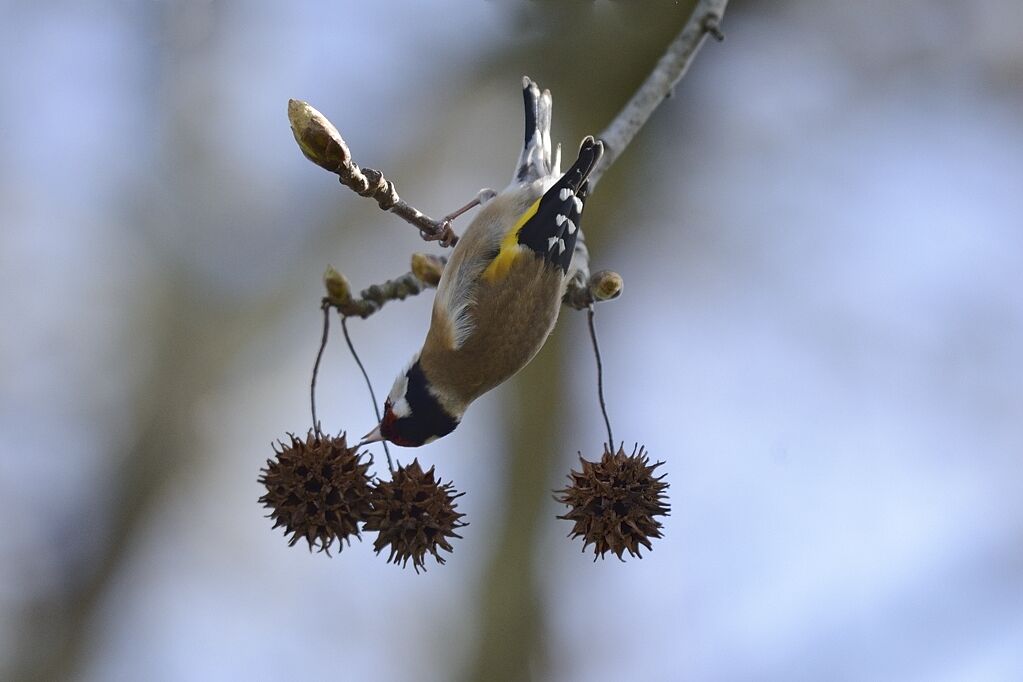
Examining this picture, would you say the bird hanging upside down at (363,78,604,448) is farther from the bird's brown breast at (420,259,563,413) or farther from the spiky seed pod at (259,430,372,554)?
the spiky seed pod at (259,430,372,554)

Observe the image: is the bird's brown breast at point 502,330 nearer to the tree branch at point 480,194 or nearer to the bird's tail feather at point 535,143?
the tree branch at point 480,194

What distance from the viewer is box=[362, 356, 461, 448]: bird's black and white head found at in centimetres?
216

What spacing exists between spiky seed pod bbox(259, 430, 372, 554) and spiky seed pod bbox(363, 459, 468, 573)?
0.15 ft

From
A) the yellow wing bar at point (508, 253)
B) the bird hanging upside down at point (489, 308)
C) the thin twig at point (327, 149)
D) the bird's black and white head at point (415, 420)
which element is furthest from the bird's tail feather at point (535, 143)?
the thin twig at point (327, 149)

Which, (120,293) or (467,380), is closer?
(467,380)

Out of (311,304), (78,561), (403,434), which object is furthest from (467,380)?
(78,561)

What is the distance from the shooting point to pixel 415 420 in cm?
217

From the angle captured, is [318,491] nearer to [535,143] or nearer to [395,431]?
[395,431]

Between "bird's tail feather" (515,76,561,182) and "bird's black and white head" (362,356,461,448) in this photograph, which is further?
"bird's tail feather" (515,76,561,182)

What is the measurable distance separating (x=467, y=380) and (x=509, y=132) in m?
2.21

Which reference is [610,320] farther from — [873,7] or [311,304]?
[873,7]

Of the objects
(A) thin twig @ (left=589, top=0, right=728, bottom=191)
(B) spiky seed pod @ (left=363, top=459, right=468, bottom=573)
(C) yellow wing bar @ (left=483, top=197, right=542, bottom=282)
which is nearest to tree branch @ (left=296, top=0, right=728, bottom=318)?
(A) thin twig @ (left=589, top=0, right=728, bottom=191)

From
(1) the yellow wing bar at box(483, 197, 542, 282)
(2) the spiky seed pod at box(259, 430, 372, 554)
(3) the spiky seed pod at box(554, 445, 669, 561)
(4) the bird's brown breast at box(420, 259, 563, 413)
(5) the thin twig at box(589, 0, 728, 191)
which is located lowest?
(2) the spiky seed pod at box(259, 430, 372, 554)

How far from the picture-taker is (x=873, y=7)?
3945 mm
